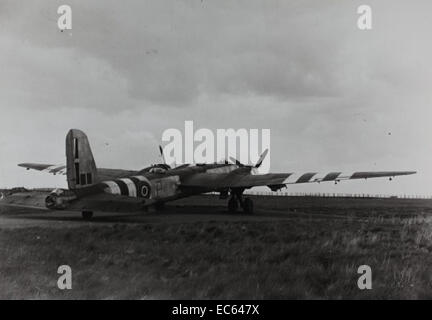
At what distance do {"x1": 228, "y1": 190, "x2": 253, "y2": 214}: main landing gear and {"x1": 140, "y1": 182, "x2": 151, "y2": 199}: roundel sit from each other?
5.28 metres

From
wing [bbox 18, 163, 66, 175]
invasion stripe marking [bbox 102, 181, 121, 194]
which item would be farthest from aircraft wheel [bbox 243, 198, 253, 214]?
wing [bbox 18, 163, 66, 175]

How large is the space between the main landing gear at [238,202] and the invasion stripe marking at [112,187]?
752 cm

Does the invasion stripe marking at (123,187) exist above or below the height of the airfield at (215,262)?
above

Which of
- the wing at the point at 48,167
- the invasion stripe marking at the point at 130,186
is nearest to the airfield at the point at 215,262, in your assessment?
the invasion stripe marking at the point at 130,186

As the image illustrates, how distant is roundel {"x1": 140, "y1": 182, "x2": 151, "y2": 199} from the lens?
20595mm

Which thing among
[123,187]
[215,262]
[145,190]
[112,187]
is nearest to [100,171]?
[145,190]

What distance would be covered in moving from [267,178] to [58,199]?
36.5ft

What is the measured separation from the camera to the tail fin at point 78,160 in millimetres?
18109

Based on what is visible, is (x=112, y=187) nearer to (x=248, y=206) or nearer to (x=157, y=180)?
(x=157, y=180)

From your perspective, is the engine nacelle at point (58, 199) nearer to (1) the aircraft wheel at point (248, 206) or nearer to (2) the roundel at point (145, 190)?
(2) the roundel at point (145, 190)

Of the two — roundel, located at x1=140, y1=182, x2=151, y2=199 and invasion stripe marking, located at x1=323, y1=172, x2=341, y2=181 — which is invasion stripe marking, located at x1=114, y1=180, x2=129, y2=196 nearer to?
roundel, located at x1=140, y1=182, x2=151, y2=199

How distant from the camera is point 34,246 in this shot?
11.9m

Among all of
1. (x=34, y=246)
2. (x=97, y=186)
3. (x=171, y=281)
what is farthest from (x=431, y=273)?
(x=97, y=186)
